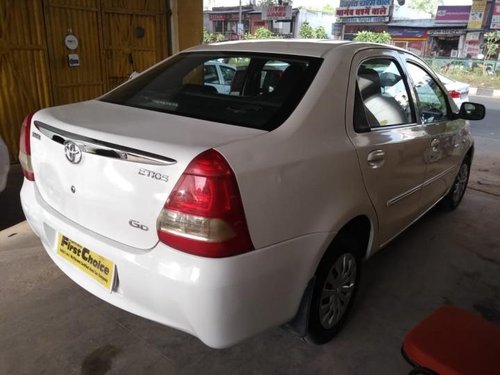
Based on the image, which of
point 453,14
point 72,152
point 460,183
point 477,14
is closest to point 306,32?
point 453,14

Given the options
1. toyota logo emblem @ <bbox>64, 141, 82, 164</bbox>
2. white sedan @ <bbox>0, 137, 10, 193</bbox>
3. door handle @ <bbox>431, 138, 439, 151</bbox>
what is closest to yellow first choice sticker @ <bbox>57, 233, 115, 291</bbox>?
toyota logo emblem @ <bbox>64, 141, 82, 164</bbox>

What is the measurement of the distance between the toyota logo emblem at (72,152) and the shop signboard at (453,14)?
2861 cm

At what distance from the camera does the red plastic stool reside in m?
1.57

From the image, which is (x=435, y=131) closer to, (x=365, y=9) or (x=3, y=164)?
(x=3, y=164)

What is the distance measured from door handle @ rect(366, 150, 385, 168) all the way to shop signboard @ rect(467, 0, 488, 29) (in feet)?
87.2

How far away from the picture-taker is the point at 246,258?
5.44ft

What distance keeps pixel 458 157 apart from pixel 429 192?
0.83 meters

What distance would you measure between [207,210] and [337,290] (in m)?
1.07

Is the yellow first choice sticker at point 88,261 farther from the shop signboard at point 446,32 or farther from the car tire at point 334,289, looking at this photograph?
the shop signboard at point 446,32

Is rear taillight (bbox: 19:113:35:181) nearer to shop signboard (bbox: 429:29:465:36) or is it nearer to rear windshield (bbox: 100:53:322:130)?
rear windshield (bbox: 100:53:322:130)

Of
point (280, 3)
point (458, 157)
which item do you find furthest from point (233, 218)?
point (280, 3)

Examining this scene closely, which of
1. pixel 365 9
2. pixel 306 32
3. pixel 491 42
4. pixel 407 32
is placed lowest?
pixel 491 42

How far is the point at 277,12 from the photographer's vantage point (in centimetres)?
3127

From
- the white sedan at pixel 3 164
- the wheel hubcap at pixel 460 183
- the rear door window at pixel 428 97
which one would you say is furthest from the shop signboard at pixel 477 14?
the white sedan at pixel 3 164
